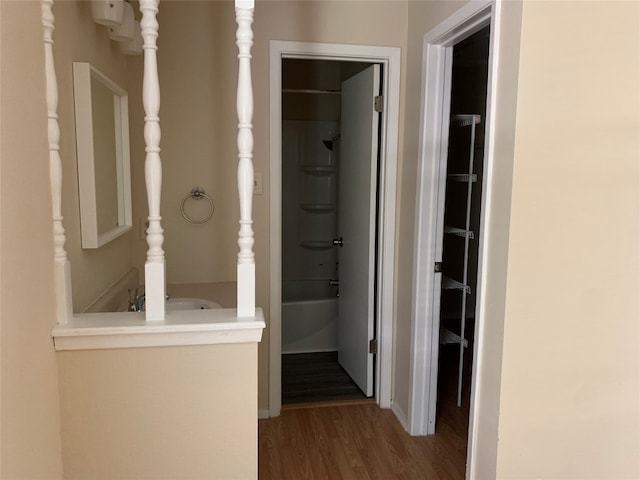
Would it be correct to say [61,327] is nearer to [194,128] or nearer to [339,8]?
[194,128]

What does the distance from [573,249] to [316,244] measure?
308cm

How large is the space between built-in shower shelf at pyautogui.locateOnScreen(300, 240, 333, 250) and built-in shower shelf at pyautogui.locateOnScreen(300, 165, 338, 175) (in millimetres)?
652

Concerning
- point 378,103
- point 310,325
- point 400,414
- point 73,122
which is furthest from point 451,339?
point 73,122

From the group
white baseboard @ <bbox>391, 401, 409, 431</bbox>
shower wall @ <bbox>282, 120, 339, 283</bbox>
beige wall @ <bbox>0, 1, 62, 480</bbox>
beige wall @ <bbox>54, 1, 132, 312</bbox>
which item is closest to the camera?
beige wall @ <bbox>0, 1, 62, 480</bbox>

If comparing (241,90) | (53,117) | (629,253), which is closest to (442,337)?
(629,253)

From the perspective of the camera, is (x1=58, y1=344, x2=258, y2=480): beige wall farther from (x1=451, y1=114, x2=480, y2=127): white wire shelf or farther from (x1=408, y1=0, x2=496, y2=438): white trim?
(x1=451, y1=114, x2=480, y2=127): white wire shelf

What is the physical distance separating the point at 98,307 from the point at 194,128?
119cm

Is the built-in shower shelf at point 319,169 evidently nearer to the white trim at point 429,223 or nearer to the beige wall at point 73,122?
the white trim at point 429,223

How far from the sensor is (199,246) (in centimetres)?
275

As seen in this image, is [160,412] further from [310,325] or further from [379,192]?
[310,325]

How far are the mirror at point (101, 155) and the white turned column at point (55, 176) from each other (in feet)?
1.04

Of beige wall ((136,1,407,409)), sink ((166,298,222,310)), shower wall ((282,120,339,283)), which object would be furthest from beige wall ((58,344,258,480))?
shower wall ((282,120,339,283))

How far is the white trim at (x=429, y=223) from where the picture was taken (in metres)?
2.48

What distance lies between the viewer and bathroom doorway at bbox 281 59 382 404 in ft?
10.1
